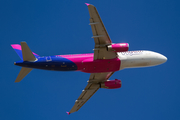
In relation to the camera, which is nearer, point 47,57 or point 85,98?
point 47,57

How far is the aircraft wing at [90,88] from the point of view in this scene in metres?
42.7

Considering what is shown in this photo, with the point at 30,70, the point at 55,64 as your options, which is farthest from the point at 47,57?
the point at 30,70

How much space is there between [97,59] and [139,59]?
23.9 feet

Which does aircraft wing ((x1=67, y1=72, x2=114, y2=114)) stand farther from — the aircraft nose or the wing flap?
the aircraft nose

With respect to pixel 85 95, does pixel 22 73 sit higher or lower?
higher

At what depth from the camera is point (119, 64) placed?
127ft

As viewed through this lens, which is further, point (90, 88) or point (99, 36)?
point (90, 88)

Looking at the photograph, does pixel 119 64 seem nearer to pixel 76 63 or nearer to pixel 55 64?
pixel 76 63

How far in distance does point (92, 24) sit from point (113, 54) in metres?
7.22

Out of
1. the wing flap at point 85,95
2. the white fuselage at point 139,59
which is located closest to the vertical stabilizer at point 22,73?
the wing flap at point 85,95

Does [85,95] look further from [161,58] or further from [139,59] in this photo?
[161,58]

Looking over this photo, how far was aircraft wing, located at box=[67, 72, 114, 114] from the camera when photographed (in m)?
42.7

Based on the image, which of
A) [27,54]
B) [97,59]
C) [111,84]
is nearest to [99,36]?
[97,59]

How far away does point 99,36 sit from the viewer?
112 feet
